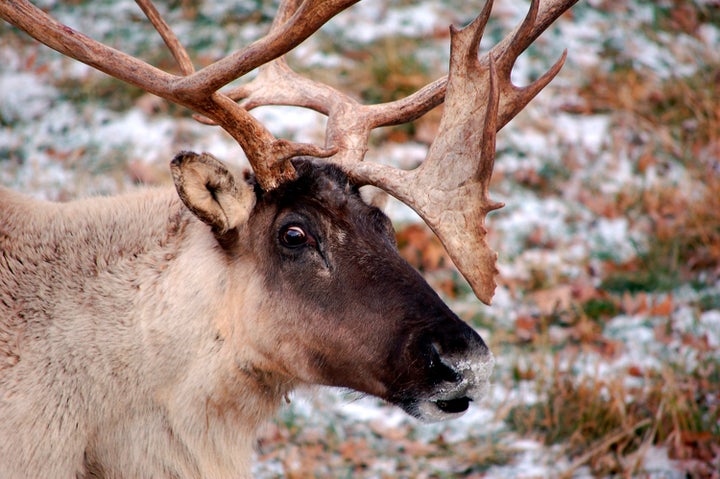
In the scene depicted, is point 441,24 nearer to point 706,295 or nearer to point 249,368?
point 706,295

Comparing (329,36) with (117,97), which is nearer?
(117,97)

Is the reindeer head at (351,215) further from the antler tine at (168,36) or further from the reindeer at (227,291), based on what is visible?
the antler tine at (168,36)

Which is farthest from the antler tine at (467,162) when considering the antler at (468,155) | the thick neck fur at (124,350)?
the thick neck fur at (124,350)

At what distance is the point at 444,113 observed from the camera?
3.35m

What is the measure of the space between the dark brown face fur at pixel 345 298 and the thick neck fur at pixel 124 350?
178mm

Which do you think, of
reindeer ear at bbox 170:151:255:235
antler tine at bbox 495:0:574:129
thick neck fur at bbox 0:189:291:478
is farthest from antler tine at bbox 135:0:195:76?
antler tine at bbox 495:0:574:129

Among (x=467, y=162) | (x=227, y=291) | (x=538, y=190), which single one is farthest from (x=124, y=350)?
(x=538, y=190)

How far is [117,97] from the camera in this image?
8.39 meters

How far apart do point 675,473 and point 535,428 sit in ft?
3.00

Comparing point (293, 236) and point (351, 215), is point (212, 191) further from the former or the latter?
point (351, 215)

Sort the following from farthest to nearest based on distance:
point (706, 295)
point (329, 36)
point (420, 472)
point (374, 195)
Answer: point (329, 36)
point (706, 295)
point (420, 472)
point (374, 195)

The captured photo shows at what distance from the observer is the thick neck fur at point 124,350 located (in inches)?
129

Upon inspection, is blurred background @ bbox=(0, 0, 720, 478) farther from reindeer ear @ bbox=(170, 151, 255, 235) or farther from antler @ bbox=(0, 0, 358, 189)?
antler @ bbox=(0, 0, 358, 189)

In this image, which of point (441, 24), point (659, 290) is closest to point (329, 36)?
point (441, 24)
